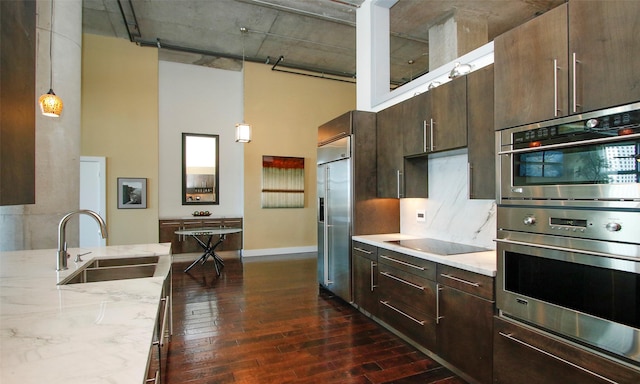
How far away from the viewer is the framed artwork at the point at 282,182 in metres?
7.23

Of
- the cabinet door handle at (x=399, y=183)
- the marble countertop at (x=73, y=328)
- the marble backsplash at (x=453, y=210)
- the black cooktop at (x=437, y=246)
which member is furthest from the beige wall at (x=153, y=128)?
the marble countertop at (x=73, y=328)

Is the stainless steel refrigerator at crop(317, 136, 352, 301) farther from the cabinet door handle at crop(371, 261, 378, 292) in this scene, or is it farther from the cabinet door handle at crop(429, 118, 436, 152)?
the cabinet door handle at crop(429, 118, 436, 152)

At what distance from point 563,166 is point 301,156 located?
613cm

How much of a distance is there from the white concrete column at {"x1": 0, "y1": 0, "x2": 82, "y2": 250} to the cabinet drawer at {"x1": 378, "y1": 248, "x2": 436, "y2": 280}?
3.81m

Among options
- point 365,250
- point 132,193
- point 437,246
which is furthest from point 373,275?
point 132,193

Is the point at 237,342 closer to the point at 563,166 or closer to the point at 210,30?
the point at 563,166

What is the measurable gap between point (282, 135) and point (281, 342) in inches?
205

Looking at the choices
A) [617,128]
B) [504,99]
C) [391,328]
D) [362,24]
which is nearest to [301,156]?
[362,24]

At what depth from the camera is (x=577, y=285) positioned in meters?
1.68

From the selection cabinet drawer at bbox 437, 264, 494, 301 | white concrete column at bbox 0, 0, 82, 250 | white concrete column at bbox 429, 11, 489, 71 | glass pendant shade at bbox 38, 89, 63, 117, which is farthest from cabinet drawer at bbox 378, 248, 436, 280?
white concrete column at bbox 0, 0, 82, 250

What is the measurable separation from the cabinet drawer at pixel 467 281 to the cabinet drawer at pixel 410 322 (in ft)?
1.31

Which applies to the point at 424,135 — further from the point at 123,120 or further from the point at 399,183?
the point at 123,120

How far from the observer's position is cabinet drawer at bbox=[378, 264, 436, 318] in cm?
264

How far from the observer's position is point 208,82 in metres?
7.12
